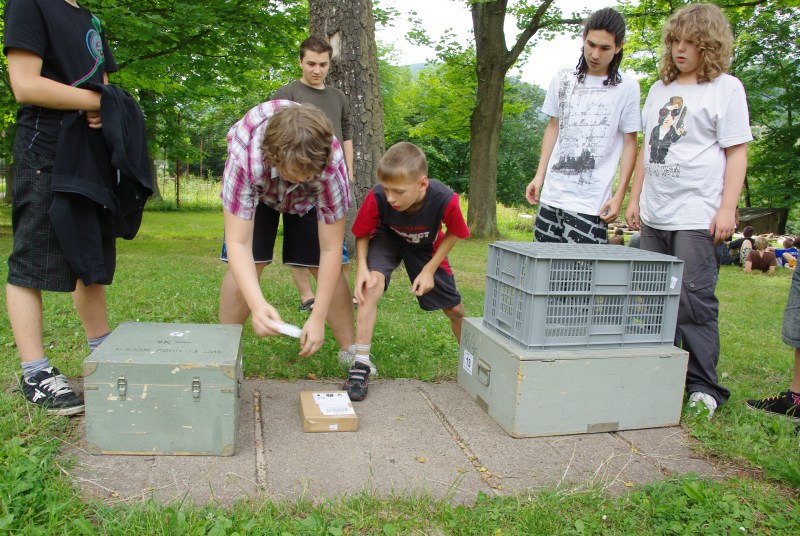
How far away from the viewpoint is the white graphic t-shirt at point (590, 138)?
349 centimetres

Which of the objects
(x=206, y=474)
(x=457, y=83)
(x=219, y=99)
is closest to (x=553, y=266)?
(x=206, y=474)

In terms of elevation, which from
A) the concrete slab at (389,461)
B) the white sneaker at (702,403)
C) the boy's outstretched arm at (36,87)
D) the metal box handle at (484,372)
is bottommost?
the concrete slab at (389,461)

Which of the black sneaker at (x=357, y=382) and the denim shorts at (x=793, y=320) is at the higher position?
the denim shorts at (x=793, y=320)

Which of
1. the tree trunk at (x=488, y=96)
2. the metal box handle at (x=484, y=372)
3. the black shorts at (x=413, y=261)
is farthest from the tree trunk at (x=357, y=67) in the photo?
the tree trunk at (x=488, y=96)

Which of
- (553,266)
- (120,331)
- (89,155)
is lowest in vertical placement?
(120,331)

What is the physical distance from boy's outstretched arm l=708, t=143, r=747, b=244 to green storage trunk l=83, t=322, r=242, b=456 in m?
2.46

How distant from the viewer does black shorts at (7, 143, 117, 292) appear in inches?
107

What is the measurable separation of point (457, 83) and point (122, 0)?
11609 mm

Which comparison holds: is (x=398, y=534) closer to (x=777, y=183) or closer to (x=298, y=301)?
(x=298, y=301)

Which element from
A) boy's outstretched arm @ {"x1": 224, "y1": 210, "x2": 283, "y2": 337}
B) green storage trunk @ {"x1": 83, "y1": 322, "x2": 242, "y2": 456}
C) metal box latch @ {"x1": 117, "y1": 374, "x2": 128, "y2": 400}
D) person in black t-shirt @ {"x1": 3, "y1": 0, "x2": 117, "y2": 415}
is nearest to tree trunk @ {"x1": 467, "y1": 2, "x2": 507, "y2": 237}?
boy's outstretched arm @ {"x1": 224, "y1": 210, "x2": 283, "y2": 337}

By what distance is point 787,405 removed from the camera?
3250mm

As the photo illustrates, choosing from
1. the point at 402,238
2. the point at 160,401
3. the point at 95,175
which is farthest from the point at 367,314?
the point at 95,175

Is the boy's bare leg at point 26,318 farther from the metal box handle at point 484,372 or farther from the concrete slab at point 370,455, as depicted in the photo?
the metal box handle at point 484,372

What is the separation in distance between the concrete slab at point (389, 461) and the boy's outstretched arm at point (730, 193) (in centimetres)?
105
